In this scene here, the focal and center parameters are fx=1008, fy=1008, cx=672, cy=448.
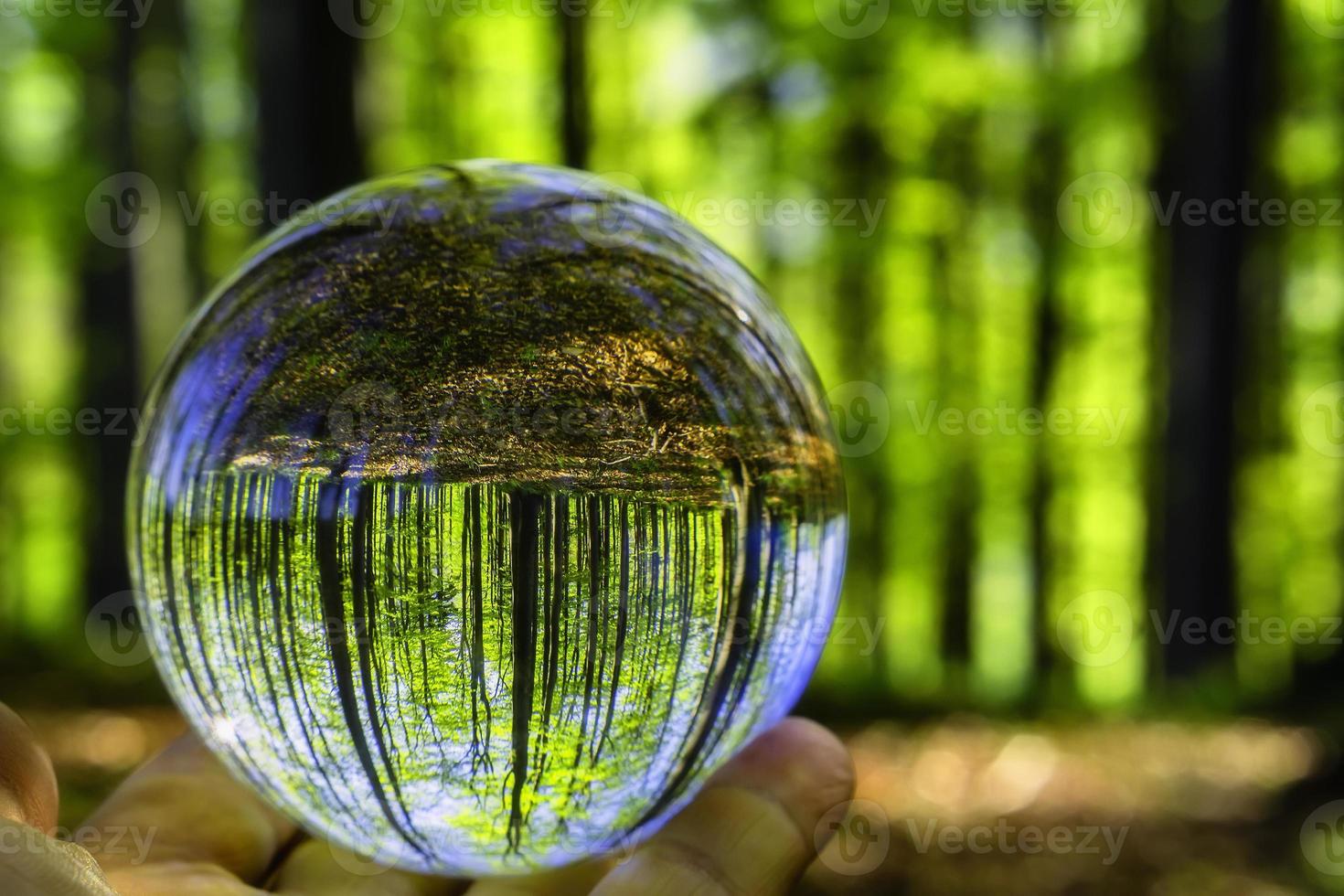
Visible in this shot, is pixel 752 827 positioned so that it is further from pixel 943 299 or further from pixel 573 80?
pixel 943 299

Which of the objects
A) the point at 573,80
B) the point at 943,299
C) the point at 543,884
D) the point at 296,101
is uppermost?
the point at 573,80

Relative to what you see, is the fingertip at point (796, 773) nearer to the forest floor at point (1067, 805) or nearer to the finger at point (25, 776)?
the finger at point (25, 776)

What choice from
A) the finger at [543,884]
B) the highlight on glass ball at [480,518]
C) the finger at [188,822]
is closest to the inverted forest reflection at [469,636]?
the highlight on glass ball at [480,518]

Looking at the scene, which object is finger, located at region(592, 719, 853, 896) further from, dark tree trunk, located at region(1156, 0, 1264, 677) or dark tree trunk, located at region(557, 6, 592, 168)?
dark tree trunk, located at region(557, 6, 592, 168)

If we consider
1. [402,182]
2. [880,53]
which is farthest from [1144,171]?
[402,182]

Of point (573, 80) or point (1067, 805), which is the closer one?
point (1067, 805)

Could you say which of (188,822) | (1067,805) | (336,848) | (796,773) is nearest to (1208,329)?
(1067,805)

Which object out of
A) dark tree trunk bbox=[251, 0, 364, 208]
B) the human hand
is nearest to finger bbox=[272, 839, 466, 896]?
the human hand
